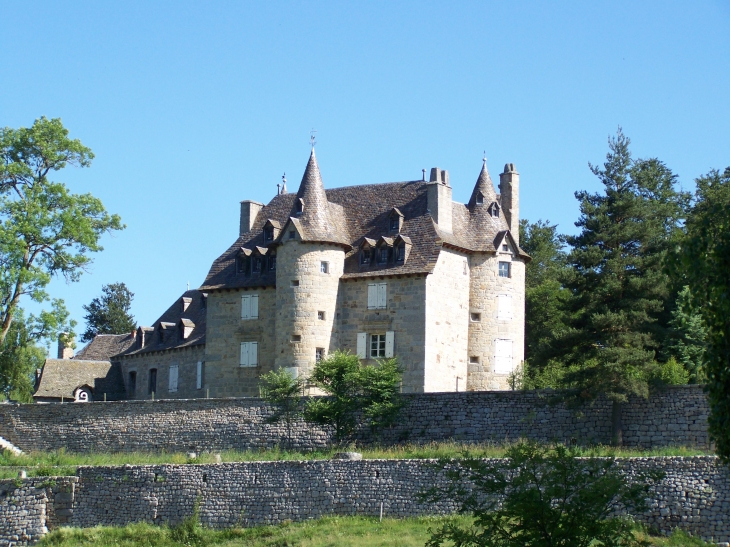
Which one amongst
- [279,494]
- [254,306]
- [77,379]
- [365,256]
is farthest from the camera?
[77,379]

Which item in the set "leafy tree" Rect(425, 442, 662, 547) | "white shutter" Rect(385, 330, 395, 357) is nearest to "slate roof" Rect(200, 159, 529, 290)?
"white shutter" Rect(385, 330, 395, 357)

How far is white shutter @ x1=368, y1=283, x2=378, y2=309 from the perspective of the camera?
1959 inches

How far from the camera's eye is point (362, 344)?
49.6 metres

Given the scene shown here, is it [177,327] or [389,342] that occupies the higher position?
[177,327]

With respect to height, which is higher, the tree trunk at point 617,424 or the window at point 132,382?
the window at point 132,382

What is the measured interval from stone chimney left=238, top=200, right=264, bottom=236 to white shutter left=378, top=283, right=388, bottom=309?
8.13 m

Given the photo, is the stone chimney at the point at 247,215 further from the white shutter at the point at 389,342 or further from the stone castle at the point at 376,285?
the white shutter at the point at 389,342

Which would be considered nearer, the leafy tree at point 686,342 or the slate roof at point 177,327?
the leafy tree at point 686,342

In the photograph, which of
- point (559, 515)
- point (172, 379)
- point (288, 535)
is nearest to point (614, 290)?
point (288, 535)

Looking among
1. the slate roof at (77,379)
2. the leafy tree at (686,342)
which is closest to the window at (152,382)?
the slate roof at (77,379)

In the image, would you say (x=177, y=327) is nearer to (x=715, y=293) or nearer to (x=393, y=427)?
(x=393, y=427)

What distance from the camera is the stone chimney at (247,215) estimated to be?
54812 mm

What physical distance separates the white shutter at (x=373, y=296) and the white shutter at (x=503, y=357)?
5.41 m

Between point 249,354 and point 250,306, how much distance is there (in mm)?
2109
